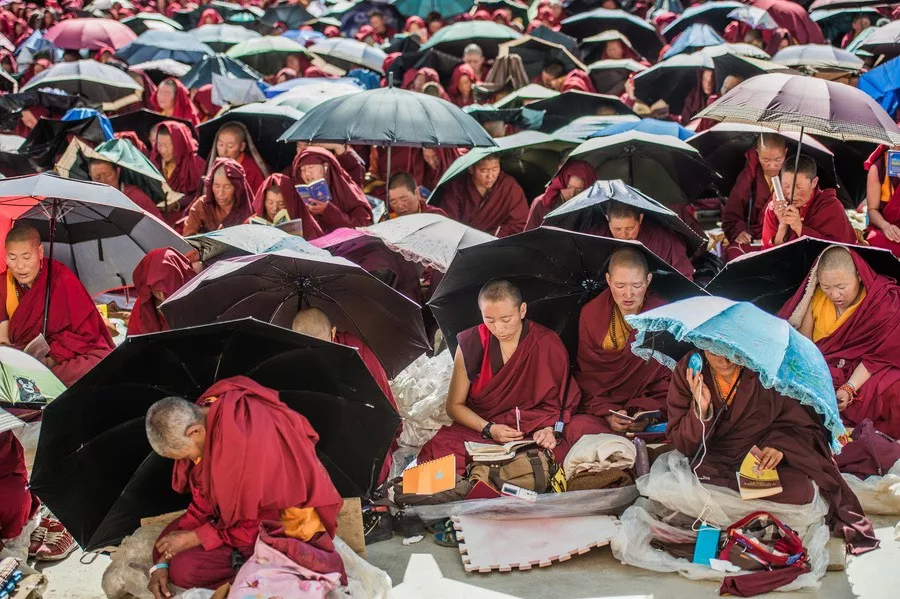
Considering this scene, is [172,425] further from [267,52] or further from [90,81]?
[267,52]

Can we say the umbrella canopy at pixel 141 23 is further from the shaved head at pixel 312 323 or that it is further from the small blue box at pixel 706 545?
the small blue box at pixel 706 545

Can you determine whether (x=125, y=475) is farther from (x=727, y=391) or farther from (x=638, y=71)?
(x=638, y=71)

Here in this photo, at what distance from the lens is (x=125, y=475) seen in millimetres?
4980

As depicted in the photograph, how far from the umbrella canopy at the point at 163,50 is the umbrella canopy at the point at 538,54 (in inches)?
167

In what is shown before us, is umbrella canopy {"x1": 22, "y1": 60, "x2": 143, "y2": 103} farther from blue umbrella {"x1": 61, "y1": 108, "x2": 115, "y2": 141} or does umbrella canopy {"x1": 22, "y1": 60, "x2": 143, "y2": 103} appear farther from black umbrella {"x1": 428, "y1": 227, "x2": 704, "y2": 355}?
black umbrella {"x1": 428, "y1": 227, "x2": 704, "y2": 355}

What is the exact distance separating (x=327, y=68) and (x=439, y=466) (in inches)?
369

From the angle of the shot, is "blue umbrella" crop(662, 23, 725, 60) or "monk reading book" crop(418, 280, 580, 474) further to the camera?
"blue umbrella" crop(662, 23, 725, 60)

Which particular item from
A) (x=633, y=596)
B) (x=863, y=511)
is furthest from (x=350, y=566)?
(x=863, y=511)

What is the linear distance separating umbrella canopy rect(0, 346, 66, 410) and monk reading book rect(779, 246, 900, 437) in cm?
378

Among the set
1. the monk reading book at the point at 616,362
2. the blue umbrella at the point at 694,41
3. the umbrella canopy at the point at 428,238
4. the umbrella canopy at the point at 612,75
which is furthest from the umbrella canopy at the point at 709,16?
the monk reading book at the point at 616,362

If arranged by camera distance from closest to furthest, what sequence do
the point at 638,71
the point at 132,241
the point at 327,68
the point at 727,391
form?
the point at 727,391
the point at 132,241
the point at 638,71
the point at 327,68

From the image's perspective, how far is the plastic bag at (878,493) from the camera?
18.2 feet

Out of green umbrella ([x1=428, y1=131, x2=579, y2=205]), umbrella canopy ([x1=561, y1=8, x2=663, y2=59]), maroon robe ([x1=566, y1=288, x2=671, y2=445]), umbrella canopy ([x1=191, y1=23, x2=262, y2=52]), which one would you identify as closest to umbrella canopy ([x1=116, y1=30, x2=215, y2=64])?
umbrella canopy ([x1=191, y1=23, x2=262, y2=52])

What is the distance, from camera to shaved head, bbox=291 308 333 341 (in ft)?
18.7
